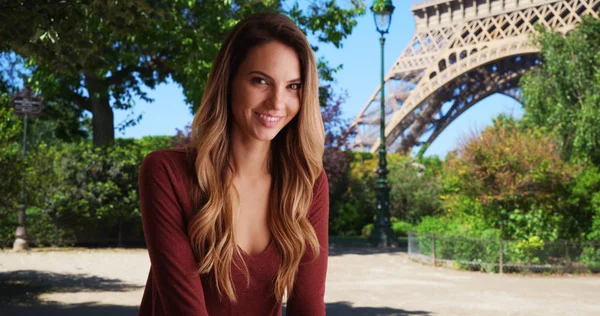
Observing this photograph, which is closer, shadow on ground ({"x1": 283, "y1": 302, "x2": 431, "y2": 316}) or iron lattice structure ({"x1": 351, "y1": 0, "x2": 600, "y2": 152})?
shadow on ground ({"x1": 283, "y1": 302, "x2": 431, "y2": 316})

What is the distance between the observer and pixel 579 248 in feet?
44.8

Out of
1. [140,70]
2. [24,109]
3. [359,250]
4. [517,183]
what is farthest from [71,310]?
[140,70]

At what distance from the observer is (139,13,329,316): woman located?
204cm

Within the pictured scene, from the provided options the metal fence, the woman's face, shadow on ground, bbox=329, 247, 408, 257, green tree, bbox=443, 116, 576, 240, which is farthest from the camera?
shadow on ground, bbox=329, 247, 408, 257

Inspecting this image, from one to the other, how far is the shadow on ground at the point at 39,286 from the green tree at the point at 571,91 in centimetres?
1486

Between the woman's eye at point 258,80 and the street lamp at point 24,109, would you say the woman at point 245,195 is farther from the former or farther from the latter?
the street lamp at point 24,109

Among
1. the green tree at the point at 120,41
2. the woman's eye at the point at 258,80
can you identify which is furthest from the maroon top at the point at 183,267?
the green tree at the point at 120,41

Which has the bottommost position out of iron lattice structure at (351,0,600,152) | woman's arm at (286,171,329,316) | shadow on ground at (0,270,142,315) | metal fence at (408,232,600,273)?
shadow on ground at (0,270,142,315)

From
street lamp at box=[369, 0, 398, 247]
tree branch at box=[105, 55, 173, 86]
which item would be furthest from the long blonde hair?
street lamp at box=[369, 0, 398, 247]

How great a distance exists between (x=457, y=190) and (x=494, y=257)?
2.14m

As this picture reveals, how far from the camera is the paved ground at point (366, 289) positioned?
916cm

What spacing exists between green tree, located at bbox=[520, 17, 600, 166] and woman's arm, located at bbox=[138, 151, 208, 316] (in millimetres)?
20915

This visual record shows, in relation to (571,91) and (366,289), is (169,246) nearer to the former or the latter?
(366,289)

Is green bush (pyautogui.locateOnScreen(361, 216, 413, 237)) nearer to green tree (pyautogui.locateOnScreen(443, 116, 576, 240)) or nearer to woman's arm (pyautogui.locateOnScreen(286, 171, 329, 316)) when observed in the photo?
green tree (pyautogui.locateOnScreen(443, 116, 576, 240))
